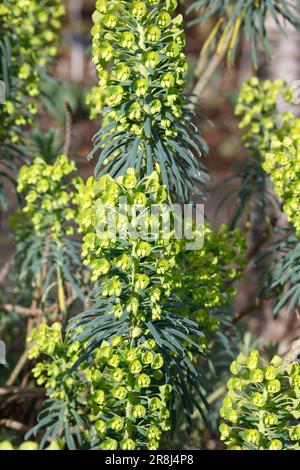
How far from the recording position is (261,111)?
304 cm

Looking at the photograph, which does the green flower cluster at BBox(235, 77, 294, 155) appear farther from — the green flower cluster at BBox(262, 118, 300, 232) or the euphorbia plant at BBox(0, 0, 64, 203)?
the euphorbia plant at BBox(0, 0, 64, 203)

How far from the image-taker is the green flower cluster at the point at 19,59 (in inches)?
109

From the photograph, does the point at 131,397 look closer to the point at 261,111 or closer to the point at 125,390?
the point at 125,390

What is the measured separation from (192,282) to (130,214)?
0.53m

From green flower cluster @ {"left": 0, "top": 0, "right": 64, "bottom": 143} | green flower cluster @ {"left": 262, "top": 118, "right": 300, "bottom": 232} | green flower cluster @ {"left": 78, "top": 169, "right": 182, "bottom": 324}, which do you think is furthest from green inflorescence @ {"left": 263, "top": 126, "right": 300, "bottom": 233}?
green flower cluster @ {"left": 0, "top": 0, "right": 64, "bottom": 143}

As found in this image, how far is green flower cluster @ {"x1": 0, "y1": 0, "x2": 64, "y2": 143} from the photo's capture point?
2.76m

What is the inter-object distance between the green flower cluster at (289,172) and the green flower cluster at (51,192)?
0.68m

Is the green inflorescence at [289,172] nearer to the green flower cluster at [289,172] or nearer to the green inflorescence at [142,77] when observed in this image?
the green flower cluster at [289,172]

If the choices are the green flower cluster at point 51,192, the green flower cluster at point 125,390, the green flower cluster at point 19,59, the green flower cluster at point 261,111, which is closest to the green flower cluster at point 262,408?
the green flower cluster at point 125,390

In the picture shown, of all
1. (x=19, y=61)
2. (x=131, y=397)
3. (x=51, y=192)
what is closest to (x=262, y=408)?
(x=131, y=397)

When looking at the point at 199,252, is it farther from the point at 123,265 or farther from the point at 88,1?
the point at 88,1

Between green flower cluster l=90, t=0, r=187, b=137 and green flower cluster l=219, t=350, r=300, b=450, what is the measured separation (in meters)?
0.70
